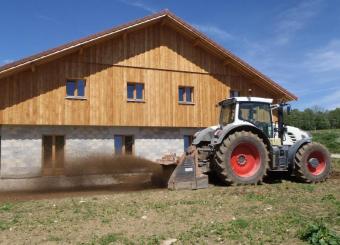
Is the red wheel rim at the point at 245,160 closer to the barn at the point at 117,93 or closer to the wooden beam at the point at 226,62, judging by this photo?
the barn at the point at 117,93

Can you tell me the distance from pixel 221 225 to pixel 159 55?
1379 centimetres

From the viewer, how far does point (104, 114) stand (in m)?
18.2

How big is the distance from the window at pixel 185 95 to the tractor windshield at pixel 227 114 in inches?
271

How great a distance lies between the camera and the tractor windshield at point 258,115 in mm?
12906

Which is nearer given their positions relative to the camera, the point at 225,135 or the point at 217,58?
the point at 225,135

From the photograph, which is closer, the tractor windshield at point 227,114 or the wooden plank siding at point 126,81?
the tractor windshield at point 227,114

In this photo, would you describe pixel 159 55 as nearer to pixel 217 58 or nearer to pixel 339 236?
pixel 217 58

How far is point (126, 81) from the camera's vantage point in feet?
62.0

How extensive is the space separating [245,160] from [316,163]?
261 centimetres

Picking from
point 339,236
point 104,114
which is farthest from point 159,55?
point 339,236

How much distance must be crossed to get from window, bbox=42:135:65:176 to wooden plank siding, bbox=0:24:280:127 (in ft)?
2.90

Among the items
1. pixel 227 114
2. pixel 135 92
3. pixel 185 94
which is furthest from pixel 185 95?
pixel 227 114

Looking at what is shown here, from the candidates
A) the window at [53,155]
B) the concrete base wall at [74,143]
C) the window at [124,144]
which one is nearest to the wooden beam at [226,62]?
the concrete base wall at [74,143]

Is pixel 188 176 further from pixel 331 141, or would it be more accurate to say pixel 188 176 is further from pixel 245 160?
pixel 331 141
